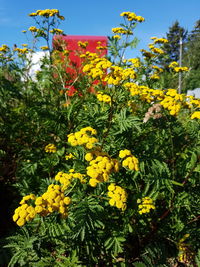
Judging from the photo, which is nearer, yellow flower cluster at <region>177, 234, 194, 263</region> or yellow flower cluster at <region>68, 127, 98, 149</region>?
yellow flower cluster at <region>68, 127, 98, 149</region>

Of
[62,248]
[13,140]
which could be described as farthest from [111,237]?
[13,140]

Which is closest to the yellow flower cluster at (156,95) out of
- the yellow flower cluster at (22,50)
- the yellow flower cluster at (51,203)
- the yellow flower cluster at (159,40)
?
the yellow flower cluster at (51,203)

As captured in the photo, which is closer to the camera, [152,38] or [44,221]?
[44,221]

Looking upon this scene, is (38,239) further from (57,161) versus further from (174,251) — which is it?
(174,251)

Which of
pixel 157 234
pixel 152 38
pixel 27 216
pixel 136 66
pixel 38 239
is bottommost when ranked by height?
pixel 157 234

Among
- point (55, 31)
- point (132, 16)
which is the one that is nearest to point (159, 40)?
point (132, 16)

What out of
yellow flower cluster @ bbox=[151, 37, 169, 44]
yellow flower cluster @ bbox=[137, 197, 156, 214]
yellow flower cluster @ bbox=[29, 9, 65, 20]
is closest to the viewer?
yellow flower cluster @ bbox=[137, 197, 156, 214]

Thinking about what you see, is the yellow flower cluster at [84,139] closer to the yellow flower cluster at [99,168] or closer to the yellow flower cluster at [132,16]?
the yellow flower cluster at [99,168]

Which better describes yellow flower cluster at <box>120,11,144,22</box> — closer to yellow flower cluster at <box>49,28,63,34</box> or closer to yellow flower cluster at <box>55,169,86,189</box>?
yellow flower cluster at <box>49,28,63,34</box>

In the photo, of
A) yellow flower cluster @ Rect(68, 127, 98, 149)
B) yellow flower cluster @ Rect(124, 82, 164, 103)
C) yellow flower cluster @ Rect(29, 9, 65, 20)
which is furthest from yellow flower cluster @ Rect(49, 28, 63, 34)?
yellow flower cluster @ Rect(68, 127, 98, 149)

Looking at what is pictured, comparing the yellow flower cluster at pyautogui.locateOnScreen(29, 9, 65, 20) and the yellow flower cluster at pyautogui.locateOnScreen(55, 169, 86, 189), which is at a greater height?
the yellow flower cluster at pyautogui.locateOnScreen(29, 9, 65, 20)

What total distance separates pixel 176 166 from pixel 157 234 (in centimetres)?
93

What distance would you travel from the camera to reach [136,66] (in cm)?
421

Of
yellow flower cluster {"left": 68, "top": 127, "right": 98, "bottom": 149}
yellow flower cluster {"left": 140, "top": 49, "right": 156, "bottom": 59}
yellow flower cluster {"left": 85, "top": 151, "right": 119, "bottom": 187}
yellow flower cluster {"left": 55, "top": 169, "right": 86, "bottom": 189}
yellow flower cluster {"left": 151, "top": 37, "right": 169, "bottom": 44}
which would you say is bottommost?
yellow flower cluster {"left": 55, "top": 169, "right": 86, "bottom": 189}
